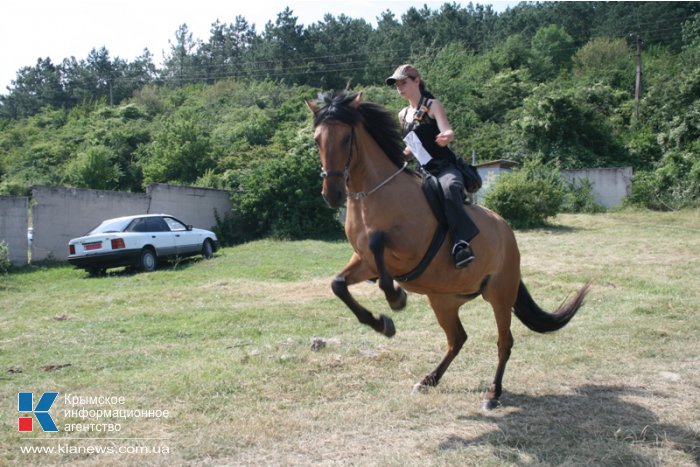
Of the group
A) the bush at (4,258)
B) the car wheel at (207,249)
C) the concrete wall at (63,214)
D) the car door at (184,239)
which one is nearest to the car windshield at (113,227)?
the car door at (184,239)

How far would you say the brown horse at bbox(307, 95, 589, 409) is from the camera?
16.5ft

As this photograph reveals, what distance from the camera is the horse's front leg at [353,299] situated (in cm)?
522

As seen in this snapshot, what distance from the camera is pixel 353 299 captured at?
17.2 ft

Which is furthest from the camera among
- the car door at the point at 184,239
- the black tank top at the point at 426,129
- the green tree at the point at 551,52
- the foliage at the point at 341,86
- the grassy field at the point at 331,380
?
the green tree at the point at 551,52

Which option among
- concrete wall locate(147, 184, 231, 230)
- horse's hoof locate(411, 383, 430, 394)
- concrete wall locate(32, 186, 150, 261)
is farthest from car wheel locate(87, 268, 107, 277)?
horse's hoof locate(411, 383, 430, 394)

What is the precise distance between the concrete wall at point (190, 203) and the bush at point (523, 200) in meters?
12.5

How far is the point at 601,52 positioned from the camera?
2411 inches

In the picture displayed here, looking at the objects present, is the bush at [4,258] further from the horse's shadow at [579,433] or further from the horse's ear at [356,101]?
the horse's shadow at [579,433]

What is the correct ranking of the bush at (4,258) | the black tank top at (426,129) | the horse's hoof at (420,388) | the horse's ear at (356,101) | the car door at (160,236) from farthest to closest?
the car door at (160,236), the bush at (4,258), the horse's hoof at (420,388), the black tank top at (426,129), the horse's ear at (356,101)

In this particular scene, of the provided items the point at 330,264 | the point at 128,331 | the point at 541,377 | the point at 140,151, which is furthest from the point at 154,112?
the point at 541,377

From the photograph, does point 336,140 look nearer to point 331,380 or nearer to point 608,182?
point 331,380

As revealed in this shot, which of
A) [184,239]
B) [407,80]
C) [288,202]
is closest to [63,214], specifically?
[184,239]

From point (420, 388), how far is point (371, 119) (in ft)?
9.83

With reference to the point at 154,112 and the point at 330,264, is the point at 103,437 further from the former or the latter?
the point at 154,112
